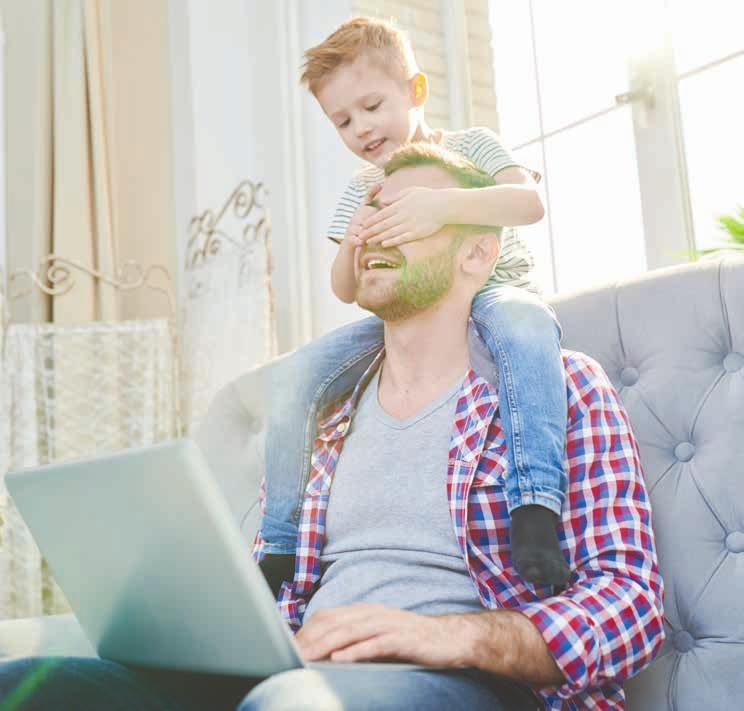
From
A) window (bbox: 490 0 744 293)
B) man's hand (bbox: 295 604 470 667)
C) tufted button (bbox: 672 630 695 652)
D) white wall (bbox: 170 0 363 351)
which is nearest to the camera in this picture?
man's hand (bbox: 295 604 470 667)

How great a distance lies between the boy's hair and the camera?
5.59 feet

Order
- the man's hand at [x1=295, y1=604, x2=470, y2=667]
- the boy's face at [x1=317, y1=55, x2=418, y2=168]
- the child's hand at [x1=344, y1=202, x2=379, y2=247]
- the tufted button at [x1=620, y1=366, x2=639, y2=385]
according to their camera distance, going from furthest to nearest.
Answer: the boy's face at [x1=317, y1=55, x2=418, y2=168] → the child's hand at [x1=344, y1=202, x2=379, y2=247] → the tufted button at [x1=620, y1=366, x2=639, y2=385] → the man's hand at [x1=295, y1=604, x2=470, y2=667]

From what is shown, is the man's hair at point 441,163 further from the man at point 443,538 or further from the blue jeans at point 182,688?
the blue jeans at point 182,688

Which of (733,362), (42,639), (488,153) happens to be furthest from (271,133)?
(42,639)

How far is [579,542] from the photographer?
1062mm

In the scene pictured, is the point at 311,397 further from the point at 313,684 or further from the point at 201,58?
the point at 201,58

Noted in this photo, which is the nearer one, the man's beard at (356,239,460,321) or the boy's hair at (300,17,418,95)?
A: the man's beard at (356,239,460,321)

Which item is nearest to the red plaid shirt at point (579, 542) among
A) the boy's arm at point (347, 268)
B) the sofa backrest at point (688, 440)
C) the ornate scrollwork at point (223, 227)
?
the sofa backrest at point (688, 440)

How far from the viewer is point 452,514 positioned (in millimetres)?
1114

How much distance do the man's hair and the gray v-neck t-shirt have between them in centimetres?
29

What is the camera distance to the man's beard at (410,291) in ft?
4.29

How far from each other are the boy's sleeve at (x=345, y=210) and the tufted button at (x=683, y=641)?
0.92m

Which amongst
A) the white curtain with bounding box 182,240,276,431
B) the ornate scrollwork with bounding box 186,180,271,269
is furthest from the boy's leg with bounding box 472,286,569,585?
the ornate scrollwork with bounding box 186,180,271,269

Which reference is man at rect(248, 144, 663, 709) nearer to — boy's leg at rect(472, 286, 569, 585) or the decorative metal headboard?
boy's leg at rect(472, 286, 569, 585)
